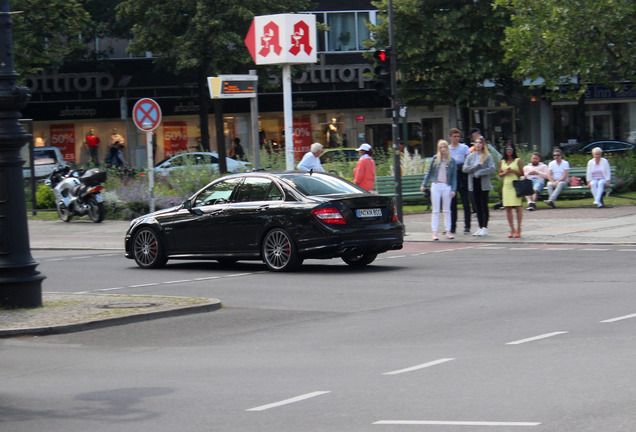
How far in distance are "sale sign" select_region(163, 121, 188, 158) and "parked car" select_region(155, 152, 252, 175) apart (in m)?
10.9

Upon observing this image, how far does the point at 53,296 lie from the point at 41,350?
3.32 metres

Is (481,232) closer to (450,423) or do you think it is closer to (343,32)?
(450,423)

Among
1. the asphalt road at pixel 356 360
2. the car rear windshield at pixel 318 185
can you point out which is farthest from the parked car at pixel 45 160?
the asphalt road at pixel 356 360

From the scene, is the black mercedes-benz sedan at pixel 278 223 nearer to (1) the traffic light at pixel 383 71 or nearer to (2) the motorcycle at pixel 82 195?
(1) the traffic light at pixel 383 71

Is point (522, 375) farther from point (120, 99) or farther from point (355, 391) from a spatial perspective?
→ point (120, 99)

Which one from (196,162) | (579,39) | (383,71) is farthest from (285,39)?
(196,162)

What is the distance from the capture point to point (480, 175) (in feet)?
64.0

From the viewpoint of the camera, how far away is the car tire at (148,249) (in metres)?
17.0

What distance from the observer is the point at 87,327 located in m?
10.5

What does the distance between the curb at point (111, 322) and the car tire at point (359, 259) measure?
15.5ft

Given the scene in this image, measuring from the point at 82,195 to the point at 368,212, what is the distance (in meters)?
13.7

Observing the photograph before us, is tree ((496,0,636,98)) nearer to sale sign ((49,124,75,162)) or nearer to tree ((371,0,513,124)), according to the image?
tree ((371,0,513,124))

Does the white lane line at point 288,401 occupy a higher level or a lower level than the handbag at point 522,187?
lower

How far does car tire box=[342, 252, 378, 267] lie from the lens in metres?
16.2
